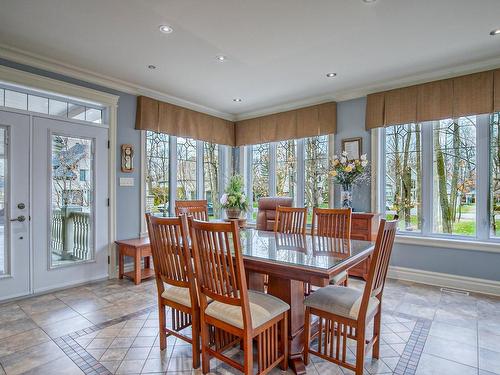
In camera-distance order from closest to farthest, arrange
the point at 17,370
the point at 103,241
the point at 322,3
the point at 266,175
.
A: the point at 17,370, the point at 322,3, the point at 103,241, the point at 266,175

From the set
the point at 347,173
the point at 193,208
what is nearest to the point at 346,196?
the point at 347,173

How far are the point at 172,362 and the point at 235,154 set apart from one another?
14.1ft

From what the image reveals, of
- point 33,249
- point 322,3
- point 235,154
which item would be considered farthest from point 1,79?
point 235,154

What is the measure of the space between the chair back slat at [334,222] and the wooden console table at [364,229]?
3.42ft

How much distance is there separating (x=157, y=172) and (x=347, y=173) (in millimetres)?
2888

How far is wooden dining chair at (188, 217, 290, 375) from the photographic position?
1.64 metres

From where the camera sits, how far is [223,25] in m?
2.58

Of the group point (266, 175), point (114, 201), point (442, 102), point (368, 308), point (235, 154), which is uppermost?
point (442, 102)

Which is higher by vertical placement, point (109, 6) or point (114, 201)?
point (109, 6)

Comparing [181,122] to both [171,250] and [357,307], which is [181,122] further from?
[357,307]

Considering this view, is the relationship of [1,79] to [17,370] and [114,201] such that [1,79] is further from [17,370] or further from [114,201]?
[17,370]

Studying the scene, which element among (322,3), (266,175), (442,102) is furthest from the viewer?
(266,175)

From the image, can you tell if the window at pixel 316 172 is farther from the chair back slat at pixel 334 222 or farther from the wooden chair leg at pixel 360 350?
the wooden chair leg at pixel 360 350

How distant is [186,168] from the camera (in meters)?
5.10
